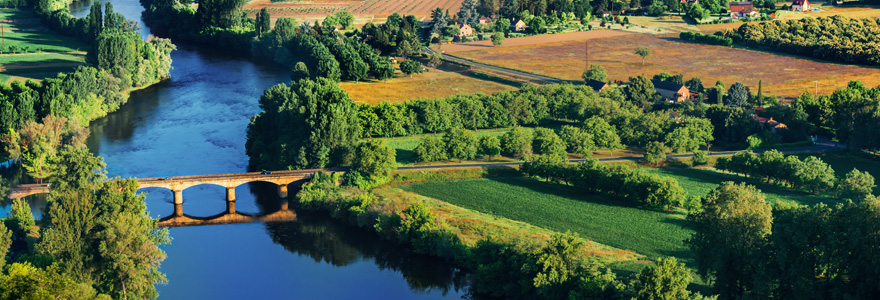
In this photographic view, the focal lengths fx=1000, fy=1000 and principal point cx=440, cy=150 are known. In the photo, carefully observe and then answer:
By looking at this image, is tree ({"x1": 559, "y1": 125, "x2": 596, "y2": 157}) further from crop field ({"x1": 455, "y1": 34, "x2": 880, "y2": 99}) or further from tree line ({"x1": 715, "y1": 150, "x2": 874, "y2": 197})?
crop field ({"x1": 455, "y1": 34, "x2": 880, "y2": 99})

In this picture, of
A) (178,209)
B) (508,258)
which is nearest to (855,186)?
(508,258)

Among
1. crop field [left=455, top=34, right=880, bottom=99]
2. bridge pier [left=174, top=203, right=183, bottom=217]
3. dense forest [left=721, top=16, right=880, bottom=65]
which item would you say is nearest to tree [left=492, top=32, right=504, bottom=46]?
crop field [left=455, top=34, right=880, bottom=99]

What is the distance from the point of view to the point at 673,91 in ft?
478

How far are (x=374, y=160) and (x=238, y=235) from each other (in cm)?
1722

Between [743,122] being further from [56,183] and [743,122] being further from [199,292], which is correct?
[56,183]

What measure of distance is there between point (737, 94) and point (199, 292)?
3433 inches

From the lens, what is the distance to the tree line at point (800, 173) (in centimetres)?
9906

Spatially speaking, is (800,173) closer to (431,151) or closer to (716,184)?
(716,184)

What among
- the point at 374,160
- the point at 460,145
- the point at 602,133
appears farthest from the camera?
the point at 602,133

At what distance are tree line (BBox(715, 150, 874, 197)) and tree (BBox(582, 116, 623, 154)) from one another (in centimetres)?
1281

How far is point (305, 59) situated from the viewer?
166 meters

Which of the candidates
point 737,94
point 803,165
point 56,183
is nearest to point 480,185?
point 803,165

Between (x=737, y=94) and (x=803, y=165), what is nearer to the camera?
(x=803, y=165)

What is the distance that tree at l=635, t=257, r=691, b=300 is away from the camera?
66500mm
